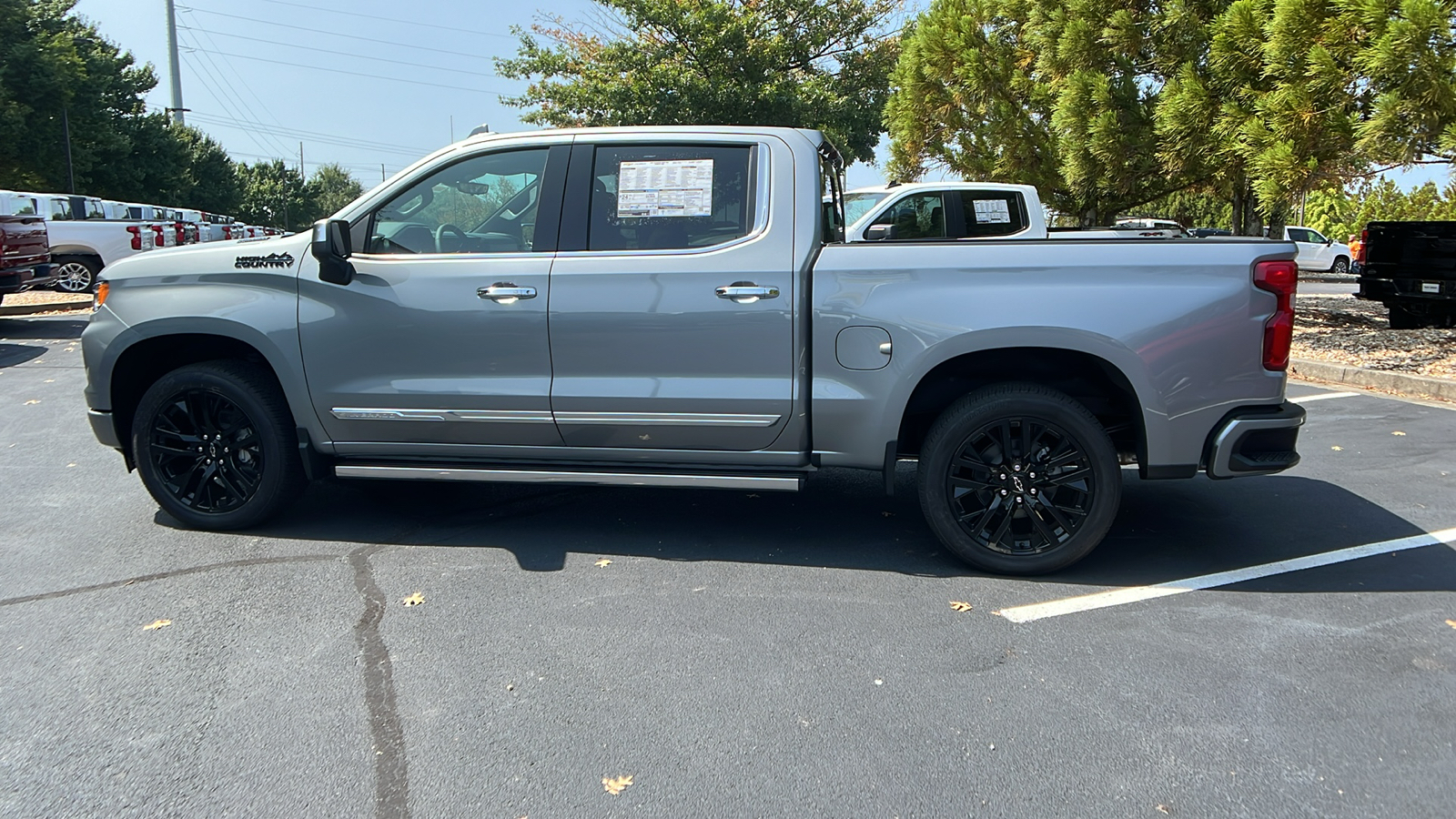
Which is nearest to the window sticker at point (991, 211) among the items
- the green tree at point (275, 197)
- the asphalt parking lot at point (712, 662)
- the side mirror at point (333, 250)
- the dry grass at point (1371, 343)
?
the dry grass at point (1371, 343)

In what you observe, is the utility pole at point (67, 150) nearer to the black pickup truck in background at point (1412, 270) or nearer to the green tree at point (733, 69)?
the green tree at point (733, 69)

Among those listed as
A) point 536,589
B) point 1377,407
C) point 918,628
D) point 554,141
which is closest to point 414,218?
point 554,141

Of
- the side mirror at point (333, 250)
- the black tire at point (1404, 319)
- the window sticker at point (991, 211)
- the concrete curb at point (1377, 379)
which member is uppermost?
the window sticker at point (991, 211)

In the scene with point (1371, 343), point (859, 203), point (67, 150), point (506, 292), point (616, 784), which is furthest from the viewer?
point (67, 150)

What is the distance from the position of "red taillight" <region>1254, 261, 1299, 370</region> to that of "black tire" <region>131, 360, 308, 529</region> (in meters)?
4.42

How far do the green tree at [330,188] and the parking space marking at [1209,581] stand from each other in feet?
334

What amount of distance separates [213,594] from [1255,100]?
12.2 metres

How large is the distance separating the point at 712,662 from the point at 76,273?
17.5m

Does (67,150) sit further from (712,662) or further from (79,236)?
(712,662)

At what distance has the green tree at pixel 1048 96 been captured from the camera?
47.6 ft

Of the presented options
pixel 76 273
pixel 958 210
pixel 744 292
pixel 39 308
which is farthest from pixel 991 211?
pixel 76 273

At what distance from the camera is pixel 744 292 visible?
4469 mm

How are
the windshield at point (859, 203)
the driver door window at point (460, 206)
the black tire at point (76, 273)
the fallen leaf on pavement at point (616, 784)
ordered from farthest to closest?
1. the black tire at point (76, 273)
2. the windshield at point (859, 203)
3. the driver door window at point (460, 206)
4. the fallen leaf on pavement at point (616, 784)

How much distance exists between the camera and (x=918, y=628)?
156 inches
